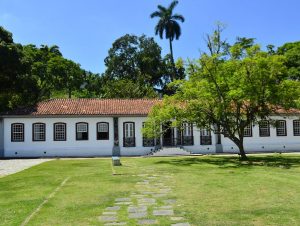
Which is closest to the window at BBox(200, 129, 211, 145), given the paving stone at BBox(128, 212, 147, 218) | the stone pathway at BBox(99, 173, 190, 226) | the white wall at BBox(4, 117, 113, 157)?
the white wall at BBox(4, 117, 113, 157)

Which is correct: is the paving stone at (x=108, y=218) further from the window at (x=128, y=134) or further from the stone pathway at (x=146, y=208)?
the window at (x=128, y=134)

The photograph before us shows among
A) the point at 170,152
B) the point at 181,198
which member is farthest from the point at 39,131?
the point at 181,198

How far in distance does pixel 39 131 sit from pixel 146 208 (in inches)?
885

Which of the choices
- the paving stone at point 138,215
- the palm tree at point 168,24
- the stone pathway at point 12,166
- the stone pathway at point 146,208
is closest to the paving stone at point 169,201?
the stone pathway at point 146,208

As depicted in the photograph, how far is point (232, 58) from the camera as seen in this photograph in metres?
21.6

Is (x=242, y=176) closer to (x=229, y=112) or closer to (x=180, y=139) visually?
(x=229, y=112)

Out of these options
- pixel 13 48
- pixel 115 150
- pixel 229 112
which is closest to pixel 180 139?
pixel 115 150

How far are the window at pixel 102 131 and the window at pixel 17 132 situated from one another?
550cm

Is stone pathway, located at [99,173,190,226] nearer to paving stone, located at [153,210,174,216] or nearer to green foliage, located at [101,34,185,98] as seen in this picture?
paving stone, located at [153,210,174,216]

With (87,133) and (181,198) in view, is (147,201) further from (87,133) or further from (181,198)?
(87,133)

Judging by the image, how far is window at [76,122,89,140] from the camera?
29.5m

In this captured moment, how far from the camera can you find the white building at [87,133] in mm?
28875

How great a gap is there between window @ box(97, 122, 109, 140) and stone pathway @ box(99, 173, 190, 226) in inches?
726

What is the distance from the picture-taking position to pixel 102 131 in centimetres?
2984
